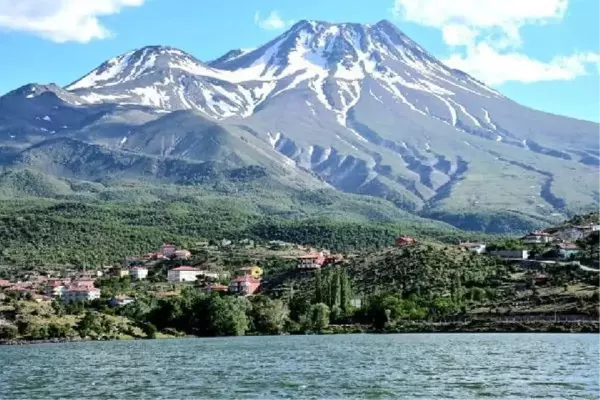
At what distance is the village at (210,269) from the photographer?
12644cm

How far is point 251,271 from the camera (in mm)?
151250


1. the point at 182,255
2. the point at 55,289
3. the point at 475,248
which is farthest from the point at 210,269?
the point at 475,248

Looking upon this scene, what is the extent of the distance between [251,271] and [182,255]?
82.0 ft

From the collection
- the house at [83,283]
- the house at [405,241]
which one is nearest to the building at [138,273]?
the house at [83,283]

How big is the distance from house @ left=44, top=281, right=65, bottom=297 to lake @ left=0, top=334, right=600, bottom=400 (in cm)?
5373

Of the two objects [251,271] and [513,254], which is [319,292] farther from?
[251,271]

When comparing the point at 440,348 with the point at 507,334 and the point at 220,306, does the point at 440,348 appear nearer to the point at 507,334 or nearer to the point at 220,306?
the point at 507,334

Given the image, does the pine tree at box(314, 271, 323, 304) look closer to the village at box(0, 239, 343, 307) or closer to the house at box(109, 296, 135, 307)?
the village at box(0, 239, 343, 307)

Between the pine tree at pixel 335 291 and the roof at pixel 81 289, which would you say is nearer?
the pine tree at pixel 335 291

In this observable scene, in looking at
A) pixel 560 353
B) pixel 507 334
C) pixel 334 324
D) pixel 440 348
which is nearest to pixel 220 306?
pixel 334 324

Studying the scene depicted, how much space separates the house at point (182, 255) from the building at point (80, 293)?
40011 mm

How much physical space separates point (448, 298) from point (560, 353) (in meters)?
47.8

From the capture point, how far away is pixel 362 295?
384 ft

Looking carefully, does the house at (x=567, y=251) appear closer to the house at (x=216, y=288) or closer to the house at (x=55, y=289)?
the house at (x=216, y=288)
